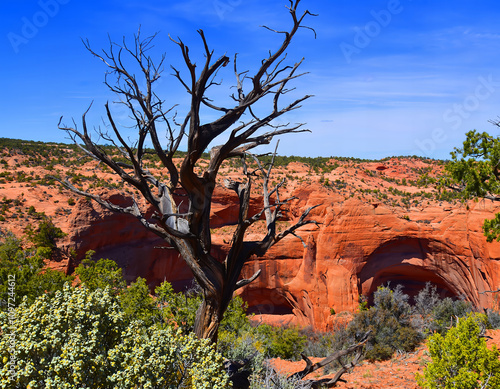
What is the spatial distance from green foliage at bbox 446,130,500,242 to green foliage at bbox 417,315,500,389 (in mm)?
8736

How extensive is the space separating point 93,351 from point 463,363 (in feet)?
20.2

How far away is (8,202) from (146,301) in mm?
16776

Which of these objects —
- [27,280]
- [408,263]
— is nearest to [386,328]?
[408,263]

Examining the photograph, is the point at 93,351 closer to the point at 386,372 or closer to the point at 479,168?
the point at 386,372

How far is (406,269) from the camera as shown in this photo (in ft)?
84.3

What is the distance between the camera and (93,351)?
14.2ft

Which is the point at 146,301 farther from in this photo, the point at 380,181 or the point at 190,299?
the point at 380,181

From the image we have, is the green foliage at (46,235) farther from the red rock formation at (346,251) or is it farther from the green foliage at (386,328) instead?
the green foliage at (386,328)

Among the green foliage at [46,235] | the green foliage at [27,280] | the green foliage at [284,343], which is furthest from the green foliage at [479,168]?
the green foliage at [46,235]

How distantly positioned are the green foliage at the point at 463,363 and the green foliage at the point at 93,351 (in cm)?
415

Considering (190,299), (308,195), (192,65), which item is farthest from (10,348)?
(308,195)

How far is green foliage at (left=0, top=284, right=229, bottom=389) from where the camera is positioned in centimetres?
404

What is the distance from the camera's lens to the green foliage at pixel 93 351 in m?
4.04

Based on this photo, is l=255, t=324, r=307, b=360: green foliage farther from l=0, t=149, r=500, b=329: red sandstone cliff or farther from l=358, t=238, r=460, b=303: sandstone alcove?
l=358, t=238, r=460, b=303: sandstone alcove
